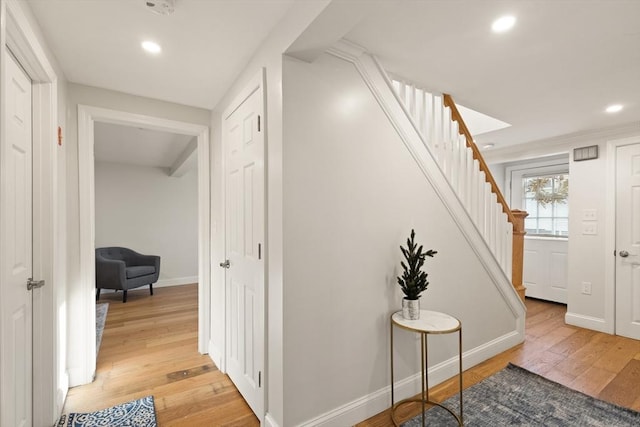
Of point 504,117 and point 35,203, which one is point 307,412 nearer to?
point 35,203

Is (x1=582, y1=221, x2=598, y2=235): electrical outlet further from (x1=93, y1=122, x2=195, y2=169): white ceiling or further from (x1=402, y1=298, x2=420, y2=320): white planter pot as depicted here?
(x1=93, y1=122, x2=195, y2=169): white ceiling

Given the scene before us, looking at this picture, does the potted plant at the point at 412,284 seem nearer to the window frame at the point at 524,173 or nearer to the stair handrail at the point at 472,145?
the stair handrail at the point at 472,145

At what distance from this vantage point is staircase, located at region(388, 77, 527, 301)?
7.28ft

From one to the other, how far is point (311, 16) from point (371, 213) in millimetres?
1092

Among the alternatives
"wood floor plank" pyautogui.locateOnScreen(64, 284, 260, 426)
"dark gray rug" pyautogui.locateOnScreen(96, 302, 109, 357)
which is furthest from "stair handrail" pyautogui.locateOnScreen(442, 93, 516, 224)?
"dark gray rug" pyautogui.locateOnScreen(96, 302, 109, 357)

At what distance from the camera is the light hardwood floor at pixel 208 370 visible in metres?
1.95

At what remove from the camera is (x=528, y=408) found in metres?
1.92

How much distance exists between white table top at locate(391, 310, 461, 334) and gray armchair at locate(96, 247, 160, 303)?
4.31 meters

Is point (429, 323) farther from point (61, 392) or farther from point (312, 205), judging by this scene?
point (61, 392)

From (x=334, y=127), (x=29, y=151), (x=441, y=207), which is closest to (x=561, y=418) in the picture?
(x=441, y=207)

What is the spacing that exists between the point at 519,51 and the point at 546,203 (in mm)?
3862

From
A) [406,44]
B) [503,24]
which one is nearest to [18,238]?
[406,44]

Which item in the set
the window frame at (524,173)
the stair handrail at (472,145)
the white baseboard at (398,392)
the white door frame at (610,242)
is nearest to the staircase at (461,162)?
the stair handrail at (472,145)

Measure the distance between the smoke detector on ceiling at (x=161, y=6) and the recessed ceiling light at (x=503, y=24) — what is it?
64.7 inches
